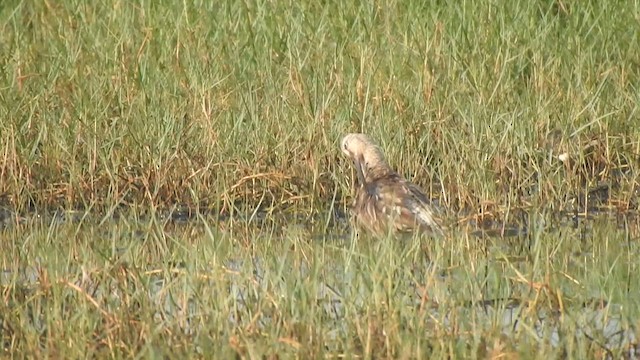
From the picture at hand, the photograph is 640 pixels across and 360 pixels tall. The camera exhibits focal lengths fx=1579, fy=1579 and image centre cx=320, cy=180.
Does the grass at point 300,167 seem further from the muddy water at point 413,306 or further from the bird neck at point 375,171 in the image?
the bird neck at point 375,171

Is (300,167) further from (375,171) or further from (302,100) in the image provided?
(302,100)

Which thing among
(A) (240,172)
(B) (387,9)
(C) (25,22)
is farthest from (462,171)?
(C) (25,22)

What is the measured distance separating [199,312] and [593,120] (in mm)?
3412

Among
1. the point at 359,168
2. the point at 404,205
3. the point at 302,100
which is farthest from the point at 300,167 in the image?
the point at 404,205

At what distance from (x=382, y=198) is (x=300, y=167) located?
0.67m

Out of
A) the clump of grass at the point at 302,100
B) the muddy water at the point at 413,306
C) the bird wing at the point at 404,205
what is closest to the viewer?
the muddy water at the point at 413,306

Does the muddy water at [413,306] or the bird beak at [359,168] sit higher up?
the muddy water at [413,306]

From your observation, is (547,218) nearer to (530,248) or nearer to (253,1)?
(530,248)

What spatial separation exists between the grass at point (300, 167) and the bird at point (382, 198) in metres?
0.19

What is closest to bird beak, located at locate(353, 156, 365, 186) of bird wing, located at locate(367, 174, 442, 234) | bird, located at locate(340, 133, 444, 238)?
bird, located at locate(340, 133, 444, 238)

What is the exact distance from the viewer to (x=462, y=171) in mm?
7938

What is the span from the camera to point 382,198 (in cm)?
765

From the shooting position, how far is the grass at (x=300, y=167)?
17.3 ft

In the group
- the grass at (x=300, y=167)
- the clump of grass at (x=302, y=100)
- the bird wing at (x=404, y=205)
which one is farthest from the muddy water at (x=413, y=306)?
the clump of grass at (x=302, y=100)
